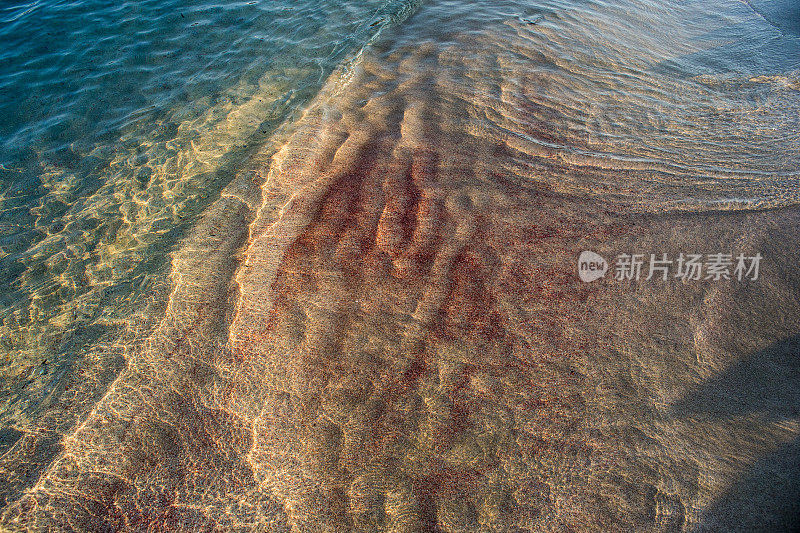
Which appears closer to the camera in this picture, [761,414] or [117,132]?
[761,414]

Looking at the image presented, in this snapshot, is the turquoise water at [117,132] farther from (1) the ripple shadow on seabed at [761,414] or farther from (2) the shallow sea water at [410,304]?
(1) the ripple shadow on seabed at [761,414]

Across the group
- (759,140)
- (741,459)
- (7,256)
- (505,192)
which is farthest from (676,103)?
(7,256)

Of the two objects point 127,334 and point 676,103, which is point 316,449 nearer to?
point 127,334
